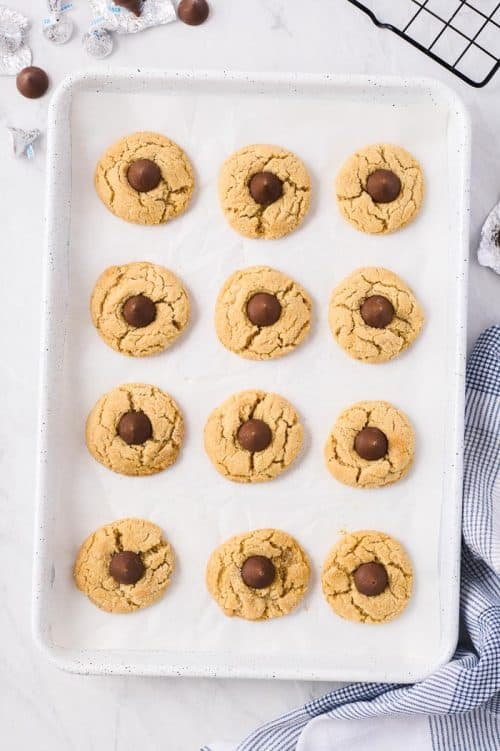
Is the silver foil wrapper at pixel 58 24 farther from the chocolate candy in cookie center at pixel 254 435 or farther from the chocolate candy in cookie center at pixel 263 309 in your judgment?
the chocolate candy in cookie center at pixel 254 435

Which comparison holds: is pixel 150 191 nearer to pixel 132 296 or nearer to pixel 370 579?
pixel 132 296

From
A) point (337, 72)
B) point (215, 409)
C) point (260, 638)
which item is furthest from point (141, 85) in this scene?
point (260, 638)

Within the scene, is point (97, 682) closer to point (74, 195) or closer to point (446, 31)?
point (74, 195)

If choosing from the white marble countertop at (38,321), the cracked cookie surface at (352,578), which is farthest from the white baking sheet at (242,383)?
the white marble countertop at (38,321)

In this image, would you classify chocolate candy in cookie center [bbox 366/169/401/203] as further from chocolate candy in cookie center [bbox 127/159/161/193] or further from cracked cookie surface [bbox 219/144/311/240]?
chocolate candy in cookie center [bbox 127/159/161/193]

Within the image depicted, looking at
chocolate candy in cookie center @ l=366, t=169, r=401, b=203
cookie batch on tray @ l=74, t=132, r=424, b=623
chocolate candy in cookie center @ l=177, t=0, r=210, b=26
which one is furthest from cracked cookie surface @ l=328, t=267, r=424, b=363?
chocolate candy in cookie center @ l=177, t=0, r=210, b=26

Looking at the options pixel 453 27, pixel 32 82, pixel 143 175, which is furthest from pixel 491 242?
pixel 32 82
